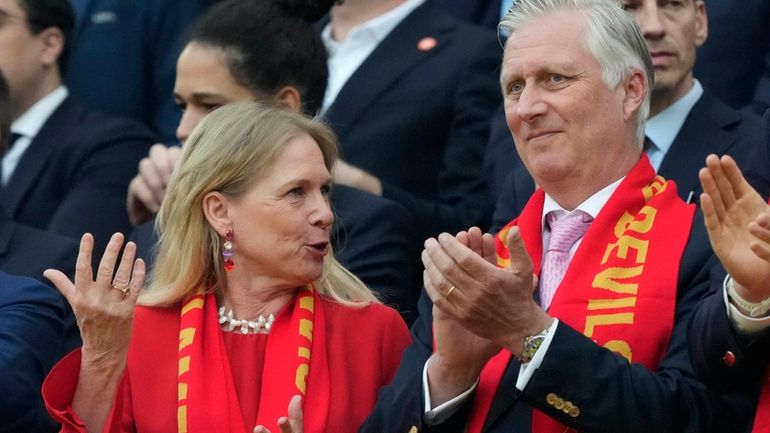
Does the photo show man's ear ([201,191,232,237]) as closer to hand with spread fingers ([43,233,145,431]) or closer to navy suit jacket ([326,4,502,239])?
hand with spread fingers ([43,233,145,431])

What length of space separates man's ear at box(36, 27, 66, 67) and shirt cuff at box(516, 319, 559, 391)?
→ 122 inches

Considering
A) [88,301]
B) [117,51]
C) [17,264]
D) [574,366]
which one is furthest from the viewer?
[117,51]

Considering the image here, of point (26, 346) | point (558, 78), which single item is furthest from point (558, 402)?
point (26, 346)

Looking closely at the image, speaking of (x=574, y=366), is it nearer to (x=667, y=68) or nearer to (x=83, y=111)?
(x=667, y=68)

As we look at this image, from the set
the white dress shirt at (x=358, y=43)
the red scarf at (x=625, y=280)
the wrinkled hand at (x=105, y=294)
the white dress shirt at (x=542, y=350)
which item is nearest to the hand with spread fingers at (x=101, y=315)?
the wrinkled hand at (x=105, y=294)

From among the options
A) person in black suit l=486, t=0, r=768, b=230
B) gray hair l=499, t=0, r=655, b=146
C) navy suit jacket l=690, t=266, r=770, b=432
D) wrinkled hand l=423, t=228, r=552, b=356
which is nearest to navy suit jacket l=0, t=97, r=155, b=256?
person in black suit l=486, t=0, r=768, b=230

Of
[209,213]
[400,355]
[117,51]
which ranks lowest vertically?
[117,51]

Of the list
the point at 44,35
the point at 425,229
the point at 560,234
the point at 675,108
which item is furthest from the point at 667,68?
the point at 44,35

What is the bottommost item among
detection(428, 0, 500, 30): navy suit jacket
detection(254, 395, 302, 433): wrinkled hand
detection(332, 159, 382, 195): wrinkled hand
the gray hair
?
detection(428, 0, 500, 30): navy suit jacket

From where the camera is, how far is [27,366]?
4.57m

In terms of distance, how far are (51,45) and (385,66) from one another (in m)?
1.30

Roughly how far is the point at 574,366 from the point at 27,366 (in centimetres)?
155

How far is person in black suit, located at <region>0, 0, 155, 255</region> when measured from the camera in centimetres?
596

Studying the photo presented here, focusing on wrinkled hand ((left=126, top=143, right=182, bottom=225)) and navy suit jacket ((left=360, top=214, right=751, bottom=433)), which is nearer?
navy suit jacket ((left=360, top=214, right=751, bottom=433))
